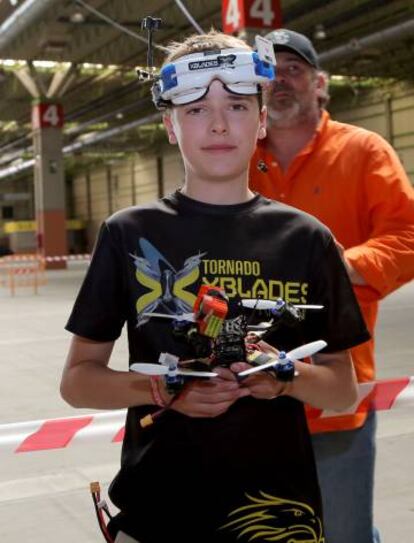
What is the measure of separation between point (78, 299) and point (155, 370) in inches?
12.5

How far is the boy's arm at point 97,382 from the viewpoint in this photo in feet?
5.26

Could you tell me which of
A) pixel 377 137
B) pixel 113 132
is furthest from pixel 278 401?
pixel 113 132

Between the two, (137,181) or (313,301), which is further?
(137,181)

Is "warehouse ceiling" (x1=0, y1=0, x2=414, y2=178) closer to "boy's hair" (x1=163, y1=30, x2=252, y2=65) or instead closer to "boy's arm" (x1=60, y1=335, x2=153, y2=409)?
"boy's hair" (x1=163, y1=30, x2=252, y2=65)

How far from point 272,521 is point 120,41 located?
2326cm

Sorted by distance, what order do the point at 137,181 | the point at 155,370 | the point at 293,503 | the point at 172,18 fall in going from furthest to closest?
the point at 137,181, the point at 172,18, the point at 293,503, the point at 155,370

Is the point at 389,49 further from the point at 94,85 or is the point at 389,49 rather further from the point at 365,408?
the point at 365,408

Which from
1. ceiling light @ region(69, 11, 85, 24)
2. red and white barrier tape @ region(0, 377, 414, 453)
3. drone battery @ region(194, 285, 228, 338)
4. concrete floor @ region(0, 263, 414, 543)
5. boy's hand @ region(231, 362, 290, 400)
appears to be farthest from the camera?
ceiling light @ region(69, 11, 85, 24)

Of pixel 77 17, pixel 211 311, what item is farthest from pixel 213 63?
pixel 77 17

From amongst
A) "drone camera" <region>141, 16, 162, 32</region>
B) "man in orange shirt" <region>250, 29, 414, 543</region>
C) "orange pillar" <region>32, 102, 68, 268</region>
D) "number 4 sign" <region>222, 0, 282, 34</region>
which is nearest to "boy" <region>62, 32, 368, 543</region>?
"drone camera" <region>141, 16, 162, 32</region>

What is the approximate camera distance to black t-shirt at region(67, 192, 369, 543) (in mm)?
1598

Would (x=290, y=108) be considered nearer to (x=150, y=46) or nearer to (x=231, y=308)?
(x=150, y=46)

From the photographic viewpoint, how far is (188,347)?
160 cm

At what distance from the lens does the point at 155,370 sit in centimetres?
142
